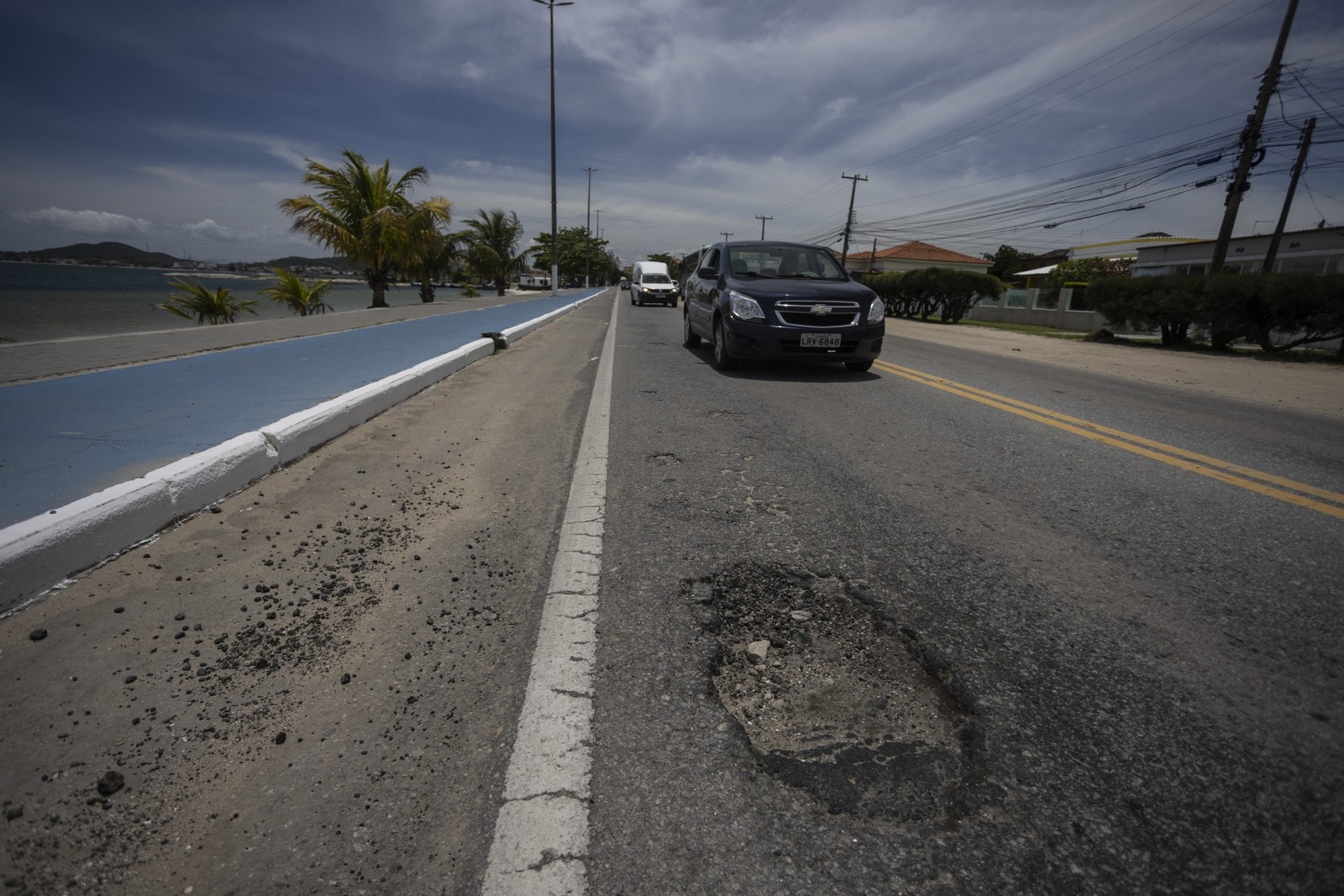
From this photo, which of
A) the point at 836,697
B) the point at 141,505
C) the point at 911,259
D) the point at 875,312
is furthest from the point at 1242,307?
the point at 911,259

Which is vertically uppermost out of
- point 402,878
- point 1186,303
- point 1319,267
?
point 1319,267

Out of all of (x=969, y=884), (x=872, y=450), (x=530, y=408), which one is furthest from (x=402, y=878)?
(x=530, y=408)

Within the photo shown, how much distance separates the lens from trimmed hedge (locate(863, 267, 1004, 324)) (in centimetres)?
2581

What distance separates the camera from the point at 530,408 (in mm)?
5953

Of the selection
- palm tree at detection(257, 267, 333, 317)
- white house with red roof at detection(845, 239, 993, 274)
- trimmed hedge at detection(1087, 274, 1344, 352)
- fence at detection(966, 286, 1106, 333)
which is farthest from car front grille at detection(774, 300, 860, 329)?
white house with red roof at detection(845, 239, 993, 274)

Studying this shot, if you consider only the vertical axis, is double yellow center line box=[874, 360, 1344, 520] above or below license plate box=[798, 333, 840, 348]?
below

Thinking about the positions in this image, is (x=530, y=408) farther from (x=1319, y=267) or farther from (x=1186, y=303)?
(x=1319, y=267)

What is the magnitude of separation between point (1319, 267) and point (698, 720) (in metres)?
39.2

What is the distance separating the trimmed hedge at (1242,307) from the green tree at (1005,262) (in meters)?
62.0

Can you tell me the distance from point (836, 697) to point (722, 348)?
6267 millimetres

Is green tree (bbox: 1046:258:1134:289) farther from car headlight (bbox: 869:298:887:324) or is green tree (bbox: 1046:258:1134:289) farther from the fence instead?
car headlight (bbox: 869:298:887:324)

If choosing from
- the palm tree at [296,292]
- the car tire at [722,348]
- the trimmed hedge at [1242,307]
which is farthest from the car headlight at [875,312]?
the palm tree at [296,292]

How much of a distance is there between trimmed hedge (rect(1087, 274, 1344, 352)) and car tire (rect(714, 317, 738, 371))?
12625 millimetres

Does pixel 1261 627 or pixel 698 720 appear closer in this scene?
pixel 698 720
